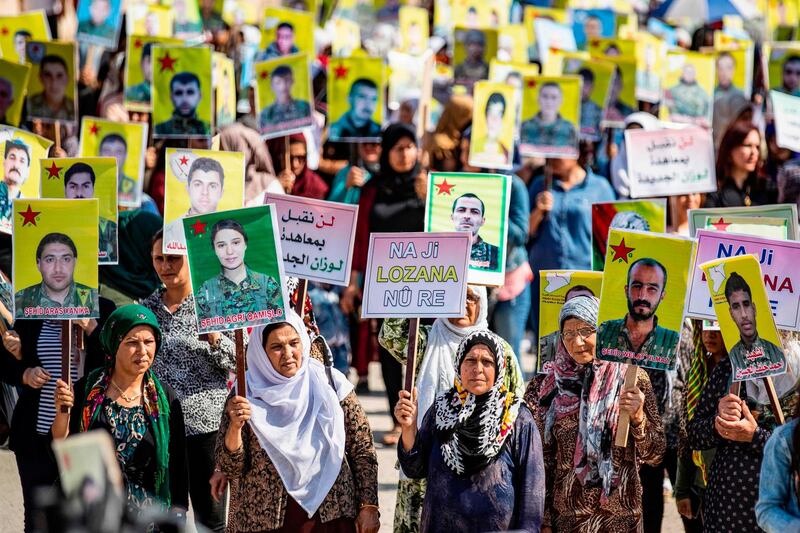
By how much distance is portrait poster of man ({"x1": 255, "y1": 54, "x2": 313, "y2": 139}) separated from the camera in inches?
384

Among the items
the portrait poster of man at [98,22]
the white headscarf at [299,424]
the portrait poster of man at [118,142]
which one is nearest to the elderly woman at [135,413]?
the white headscarf at [299,424]

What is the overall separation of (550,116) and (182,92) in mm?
2428

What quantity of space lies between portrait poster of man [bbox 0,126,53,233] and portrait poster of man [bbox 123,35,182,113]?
2.92 meters

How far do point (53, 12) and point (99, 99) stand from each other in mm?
3460

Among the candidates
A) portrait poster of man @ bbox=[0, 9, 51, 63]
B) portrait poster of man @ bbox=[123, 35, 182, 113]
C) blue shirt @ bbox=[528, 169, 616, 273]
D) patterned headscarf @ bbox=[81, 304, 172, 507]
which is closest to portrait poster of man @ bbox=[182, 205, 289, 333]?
patterned headscarf @ bbox=[81, 304, 172, 507]

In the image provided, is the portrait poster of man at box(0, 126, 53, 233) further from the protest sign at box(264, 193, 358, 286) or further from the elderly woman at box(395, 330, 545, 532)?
the elderly woman at box(395, 330, 545, 532)

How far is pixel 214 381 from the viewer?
6484 millimetres

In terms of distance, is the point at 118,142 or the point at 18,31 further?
the point at 18,31

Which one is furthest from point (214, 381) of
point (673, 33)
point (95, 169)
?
point (673, 33)

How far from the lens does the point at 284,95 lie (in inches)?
388

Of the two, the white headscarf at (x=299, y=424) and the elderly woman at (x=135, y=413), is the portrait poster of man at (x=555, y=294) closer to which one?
the white headscarf at (x=299, y=424)

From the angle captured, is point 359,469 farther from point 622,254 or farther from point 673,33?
point 673,33

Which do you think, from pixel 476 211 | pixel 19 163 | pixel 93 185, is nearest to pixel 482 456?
pixel 476 211

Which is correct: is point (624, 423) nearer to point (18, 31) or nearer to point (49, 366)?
point (49, 366)
